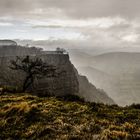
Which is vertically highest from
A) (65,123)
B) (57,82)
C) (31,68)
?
(65,123)

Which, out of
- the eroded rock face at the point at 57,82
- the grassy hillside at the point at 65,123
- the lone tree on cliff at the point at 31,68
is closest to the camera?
the grassy hillside at the point at 65,123

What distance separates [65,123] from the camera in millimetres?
21297

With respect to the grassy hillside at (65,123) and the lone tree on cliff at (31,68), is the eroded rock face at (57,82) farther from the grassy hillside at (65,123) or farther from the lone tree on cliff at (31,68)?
the grassy hillside at (65,123)

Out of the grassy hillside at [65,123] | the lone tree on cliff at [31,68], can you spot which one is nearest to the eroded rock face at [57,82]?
the lone tree on cliff at [31,68]

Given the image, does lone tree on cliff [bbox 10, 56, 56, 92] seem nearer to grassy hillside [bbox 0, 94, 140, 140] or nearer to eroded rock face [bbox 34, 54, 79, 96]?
grassy hillside [bbox 0, 94, 140, 140]

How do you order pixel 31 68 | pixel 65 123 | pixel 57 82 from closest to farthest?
pixel 65 123 → pixel 31 68 → pixel 57 82

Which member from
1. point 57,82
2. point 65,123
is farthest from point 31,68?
point 57,82

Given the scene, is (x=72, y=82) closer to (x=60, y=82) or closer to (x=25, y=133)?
(x=60, y=82)

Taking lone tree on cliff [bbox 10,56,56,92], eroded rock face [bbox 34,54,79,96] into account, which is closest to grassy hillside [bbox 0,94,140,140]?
lone tree on cliff [bbox 10,56,56,92]

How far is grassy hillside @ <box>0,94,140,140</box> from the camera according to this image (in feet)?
62.5

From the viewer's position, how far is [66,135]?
18984 mm

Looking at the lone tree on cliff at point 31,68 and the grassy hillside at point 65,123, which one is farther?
the lone tree on cliff at point 31,68

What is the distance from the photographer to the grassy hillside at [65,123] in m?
19.0

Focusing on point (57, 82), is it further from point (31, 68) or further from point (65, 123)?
point (65, 123)
